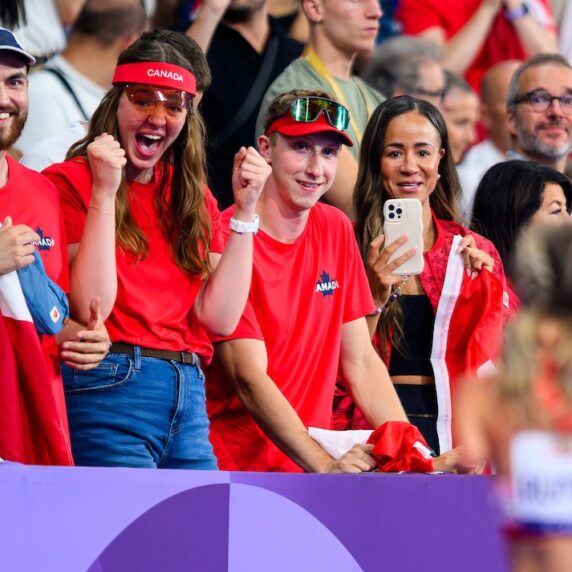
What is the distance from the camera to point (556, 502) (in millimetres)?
1704

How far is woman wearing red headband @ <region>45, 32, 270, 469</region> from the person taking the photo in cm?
345

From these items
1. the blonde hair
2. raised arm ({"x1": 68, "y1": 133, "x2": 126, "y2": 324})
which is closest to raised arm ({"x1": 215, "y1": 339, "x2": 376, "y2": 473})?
raised arm ({"x1": 68, "y1": 133, "x2": 126, "y2": 324})

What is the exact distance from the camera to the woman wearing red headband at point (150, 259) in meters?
3.45

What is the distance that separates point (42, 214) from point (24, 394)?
54cm

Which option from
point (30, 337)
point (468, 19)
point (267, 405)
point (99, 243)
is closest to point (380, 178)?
point (267, 405)

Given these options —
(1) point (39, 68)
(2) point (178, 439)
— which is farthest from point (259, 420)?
(1) point (39, 68)

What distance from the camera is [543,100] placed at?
232 inches

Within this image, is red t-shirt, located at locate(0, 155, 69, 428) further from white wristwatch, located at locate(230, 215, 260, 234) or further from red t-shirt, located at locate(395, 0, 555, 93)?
red t-shirt, located at locate(395, 0, 555, 93)

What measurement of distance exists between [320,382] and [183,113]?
941mm

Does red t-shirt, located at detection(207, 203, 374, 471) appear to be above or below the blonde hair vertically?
above

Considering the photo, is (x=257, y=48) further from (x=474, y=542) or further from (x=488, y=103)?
(x=474, y=542)

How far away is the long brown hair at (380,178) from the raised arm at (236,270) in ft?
2.77

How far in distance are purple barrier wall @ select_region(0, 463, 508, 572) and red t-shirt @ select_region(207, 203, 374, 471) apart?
2.47ft

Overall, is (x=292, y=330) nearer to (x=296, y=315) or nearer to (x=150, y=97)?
(x=296, y=315)
